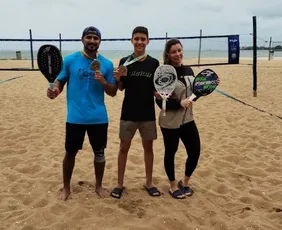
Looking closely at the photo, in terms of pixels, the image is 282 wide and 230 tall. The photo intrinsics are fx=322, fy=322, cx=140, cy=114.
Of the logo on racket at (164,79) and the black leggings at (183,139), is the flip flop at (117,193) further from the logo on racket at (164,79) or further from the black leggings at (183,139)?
the logo on racket at (164,79)

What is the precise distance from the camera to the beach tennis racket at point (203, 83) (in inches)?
109

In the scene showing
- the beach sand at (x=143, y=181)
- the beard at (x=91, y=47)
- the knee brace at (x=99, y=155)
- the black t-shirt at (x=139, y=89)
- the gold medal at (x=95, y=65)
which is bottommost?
the beach sand at (x=143, y=181)

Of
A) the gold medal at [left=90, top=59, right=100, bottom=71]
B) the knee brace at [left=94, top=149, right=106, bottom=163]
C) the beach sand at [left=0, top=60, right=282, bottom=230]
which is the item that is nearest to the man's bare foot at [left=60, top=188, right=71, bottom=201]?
the beach sand at [left=0, top=60, right=282, bottom=230]

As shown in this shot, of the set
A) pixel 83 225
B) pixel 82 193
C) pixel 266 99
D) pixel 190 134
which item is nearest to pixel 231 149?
pixel 190 134

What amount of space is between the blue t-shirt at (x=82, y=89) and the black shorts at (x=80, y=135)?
5 cm

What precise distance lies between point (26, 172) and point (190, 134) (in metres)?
2.00

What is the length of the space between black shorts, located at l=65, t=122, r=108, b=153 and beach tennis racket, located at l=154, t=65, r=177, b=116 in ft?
1.92

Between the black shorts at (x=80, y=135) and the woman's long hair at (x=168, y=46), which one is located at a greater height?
the woman's long hair at (x=168, y=46)

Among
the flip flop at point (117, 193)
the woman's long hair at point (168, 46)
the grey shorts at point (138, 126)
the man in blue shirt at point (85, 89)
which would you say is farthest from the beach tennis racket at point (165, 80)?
the flip flop at point (117, 193)

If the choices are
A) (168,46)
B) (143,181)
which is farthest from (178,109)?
(143,181)

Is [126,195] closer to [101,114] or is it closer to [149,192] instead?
[149,192]

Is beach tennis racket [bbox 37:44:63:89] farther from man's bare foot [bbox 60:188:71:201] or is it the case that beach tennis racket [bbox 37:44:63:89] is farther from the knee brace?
man's bare foot [bbox 60:188:71:201]

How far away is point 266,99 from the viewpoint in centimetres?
796

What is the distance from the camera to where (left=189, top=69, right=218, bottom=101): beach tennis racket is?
9.05ft
